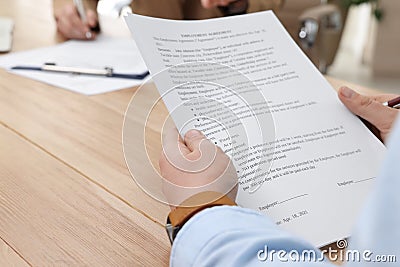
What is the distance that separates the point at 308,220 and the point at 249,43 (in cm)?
28

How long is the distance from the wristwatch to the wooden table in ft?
0.15

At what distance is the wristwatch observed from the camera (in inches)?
21.8

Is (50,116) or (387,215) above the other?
(387,215)

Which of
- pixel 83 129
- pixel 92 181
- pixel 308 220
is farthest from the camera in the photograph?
pixel 83 129

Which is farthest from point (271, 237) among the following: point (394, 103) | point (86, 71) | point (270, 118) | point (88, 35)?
point (88, 35)

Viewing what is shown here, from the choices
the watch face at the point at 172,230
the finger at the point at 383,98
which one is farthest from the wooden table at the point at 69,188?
the finger at the point at 383,98

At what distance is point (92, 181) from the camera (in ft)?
2.43

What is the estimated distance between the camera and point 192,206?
1.84 ft

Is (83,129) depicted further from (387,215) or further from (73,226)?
(387,215)

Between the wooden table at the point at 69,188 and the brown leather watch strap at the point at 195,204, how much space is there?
0.18 ft

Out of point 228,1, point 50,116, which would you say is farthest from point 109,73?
point 228,1

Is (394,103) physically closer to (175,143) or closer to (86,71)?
→ (175,143)

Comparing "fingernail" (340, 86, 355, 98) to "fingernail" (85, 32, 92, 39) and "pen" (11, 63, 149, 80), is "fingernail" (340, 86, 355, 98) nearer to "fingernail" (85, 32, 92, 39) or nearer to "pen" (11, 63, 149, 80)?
"pen" (11, 63, 149, 80)

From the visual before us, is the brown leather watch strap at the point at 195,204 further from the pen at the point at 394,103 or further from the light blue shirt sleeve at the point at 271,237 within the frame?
the pen at the point at 394,103
